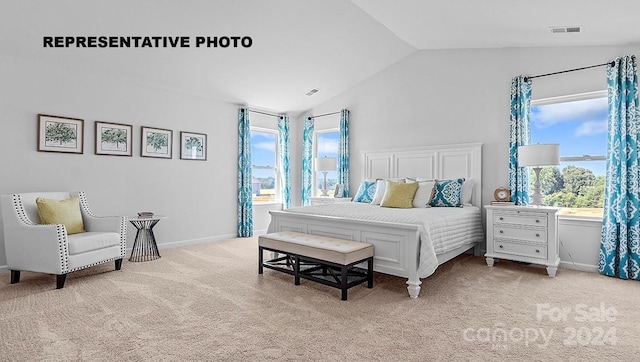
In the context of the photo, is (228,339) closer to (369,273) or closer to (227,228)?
(369,273)

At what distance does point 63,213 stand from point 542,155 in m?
5.35

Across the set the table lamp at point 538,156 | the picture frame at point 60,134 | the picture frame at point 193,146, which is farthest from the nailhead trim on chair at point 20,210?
the table lamp at point 538,156

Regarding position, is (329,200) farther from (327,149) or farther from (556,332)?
(556,332)

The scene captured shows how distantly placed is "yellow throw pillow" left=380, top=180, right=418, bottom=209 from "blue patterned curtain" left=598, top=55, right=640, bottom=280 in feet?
6.95

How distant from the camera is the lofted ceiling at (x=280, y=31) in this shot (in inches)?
128

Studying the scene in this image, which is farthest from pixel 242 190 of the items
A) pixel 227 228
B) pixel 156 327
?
pixel 156 327

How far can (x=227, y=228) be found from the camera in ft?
19.6

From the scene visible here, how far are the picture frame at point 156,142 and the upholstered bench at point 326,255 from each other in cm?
252

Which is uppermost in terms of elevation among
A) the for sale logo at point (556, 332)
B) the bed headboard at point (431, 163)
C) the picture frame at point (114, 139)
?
the picture frame at point (114, 139)

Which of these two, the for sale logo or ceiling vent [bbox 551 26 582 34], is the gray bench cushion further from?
ceiling vent [bbox 551 26 582 34]

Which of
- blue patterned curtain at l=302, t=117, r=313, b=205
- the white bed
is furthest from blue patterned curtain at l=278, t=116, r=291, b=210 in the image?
the white bed

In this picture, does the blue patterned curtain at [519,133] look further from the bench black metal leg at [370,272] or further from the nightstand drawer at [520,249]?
the bench black metal leg at [370,272]

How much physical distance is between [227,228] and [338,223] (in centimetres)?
307

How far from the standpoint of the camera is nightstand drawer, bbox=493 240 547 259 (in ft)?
12.1
